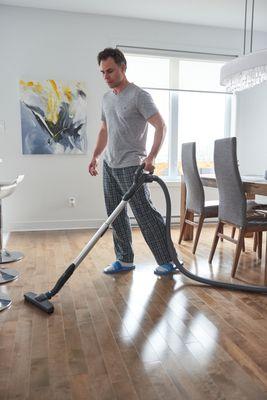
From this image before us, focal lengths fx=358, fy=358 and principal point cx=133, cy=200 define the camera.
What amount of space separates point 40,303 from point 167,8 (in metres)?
3.28

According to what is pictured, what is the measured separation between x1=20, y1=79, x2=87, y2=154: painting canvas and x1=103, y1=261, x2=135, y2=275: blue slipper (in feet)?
6.14

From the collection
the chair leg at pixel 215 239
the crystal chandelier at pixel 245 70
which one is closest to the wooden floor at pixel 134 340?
the chair leg at pixel 215 239

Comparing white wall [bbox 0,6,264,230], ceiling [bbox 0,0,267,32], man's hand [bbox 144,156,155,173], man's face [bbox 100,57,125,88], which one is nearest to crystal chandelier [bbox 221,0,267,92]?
man's face [bbox 100,57,125,88]

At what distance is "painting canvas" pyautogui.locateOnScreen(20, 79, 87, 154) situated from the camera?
3.84m

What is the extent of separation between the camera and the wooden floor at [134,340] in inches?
49.7

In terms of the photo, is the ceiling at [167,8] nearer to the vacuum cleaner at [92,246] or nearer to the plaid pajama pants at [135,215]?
the plaid pajama pants at [135,215]

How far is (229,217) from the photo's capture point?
251 centimetres

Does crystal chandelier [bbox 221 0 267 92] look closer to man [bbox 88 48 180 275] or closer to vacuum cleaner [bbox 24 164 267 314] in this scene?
man [bbox 88 48 180 275]

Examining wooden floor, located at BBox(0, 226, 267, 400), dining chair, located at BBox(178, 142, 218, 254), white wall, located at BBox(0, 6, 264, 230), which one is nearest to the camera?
wooden floor, located at BBox(0, 226, 267, 400)

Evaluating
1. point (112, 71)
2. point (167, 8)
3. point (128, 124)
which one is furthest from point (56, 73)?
point (128, 124)

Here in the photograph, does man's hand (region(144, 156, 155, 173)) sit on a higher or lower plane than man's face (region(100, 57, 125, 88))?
lower

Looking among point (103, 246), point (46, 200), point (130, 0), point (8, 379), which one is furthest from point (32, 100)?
point (8, 379)

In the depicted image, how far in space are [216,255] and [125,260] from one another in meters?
0.87

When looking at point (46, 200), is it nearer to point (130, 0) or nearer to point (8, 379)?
point (130, 0)
